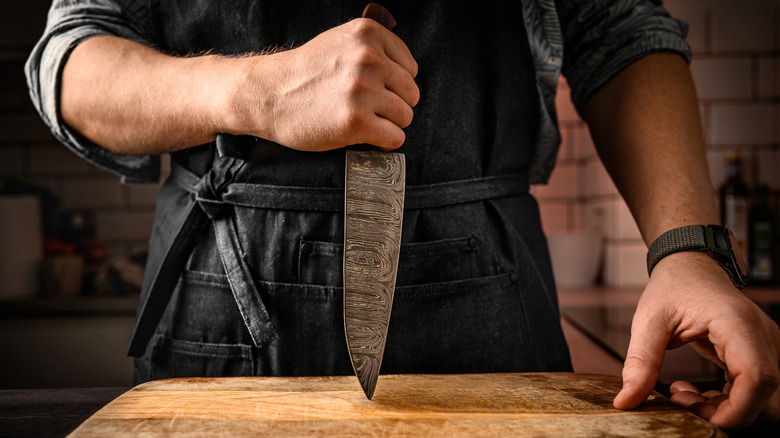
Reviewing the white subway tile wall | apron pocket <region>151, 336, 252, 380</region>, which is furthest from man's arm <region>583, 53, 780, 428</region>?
the white subway tile wall

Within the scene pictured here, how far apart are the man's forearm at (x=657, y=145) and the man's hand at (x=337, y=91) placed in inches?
11.8

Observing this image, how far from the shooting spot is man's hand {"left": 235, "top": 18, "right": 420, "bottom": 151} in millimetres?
522

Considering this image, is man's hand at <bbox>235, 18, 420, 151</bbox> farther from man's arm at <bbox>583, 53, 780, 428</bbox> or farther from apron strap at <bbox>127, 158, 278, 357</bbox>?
man's arm at <bbox>583, 53, 780, 428</bbox>

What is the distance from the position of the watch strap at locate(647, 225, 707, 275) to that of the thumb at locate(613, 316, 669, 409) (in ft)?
0.31

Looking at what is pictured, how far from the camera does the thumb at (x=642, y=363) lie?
0.47 meters

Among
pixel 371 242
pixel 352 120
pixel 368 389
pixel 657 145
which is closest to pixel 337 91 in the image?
pixel 352 120

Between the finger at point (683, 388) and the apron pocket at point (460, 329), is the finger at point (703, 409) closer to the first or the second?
the finger at point (683, 388)

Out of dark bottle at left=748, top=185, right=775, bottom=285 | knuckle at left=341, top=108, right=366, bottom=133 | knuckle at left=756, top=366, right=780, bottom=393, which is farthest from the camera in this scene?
dark bottle at left=748, top=185, right=775, bottom=285

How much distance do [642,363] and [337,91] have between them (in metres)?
0.37

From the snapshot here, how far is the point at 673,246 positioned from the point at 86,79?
660mm

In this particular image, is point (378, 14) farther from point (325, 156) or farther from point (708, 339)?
point (708, 339)

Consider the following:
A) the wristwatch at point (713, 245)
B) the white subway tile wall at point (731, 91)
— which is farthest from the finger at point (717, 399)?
the white subway tile wall at point (731, 91)

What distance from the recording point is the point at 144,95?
0.60 m

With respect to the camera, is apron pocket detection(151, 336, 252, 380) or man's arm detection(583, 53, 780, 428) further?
apron pocket detection(151, 336, 252, 380)
